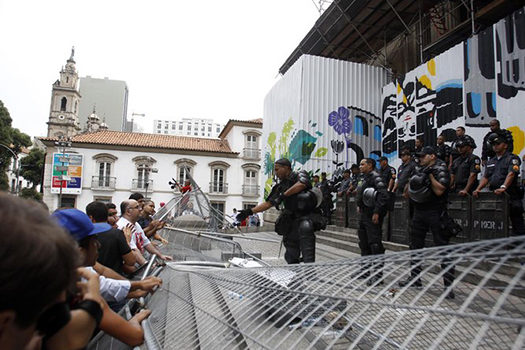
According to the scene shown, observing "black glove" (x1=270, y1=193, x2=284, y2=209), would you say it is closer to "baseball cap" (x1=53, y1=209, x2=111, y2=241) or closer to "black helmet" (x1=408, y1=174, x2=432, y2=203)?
"black helmet" (x1=408, y1=174, x2=432, y2=203)

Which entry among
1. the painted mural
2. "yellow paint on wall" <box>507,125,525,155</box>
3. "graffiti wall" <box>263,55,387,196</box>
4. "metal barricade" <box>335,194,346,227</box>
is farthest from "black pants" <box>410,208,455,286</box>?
"graffiti wall" <box>263,55,387,196</box>

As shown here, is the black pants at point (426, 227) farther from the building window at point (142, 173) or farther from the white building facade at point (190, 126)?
the white building facade at point (190, 126)

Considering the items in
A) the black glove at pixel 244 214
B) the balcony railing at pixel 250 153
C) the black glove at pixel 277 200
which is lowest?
the black glove at pixel 244 214

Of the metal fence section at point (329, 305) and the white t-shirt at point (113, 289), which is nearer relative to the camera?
the metal fence section at point (329, 305)

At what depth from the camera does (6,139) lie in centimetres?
2986

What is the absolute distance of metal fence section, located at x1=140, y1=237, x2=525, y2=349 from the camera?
126 centimetres

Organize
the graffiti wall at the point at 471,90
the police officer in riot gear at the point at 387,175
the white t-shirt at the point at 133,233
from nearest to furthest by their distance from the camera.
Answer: the white t-shirt at the point at 133,233
the graffiti wall at the point at 471,90
the police officer in riot gear at the point at 387,175

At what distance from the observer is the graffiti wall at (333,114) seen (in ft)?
40.3

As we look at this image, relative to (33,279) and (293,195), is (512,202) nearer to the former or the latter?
(293,195)

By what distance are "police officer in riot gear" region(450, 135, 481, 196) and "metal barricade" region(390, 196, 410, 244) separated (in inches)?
38.5

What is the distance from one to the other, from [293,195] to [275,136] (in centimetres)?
1146

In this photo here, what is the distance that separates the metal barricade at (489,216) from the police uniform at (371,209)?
167 centimetres

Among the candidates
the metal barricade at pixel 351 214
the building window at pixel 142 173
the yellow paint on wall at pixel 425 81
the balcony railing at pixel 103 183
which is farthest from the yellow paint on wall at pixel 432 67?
the balcony railing at pixel 103 183

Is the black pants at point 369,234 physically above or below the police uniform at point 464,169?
below
